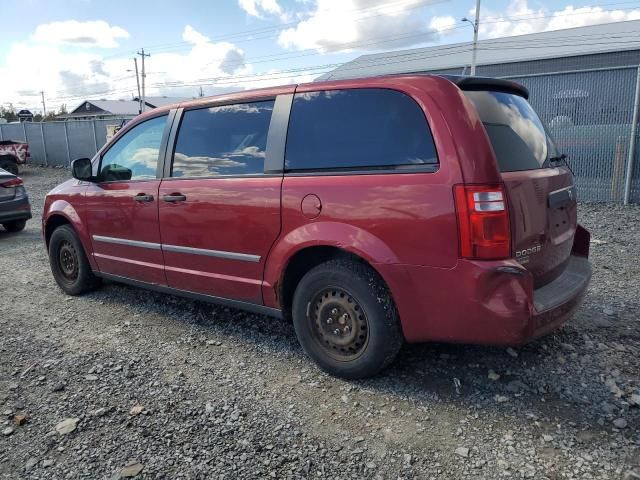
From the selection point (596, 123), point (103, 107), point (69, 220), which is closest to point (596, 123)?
point (596, 123)

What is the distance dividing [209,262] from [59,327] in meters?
1.65

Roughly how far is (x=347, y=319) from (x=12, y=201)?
27.1ft

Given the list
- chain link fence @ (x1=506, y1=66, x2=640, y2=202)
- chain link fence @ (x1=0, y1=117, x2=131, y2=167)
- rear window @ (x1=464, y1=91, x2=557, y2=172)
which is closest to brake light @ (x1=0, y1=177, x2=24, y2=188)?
rear window @ (x1=464, y1=91, x2=557, y2=172)

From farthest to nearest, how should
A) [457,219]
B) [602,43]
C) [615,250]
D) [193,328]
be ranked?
[602,43] → [615,250] → [193,328] → [457,219]

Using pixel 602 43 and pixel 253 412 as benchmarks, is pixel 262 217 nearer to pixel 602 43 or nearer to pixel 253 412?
pixel 253 412

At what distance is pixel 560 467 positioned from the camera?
2.36 m

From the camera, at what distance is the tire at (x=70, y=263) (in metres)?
5.05

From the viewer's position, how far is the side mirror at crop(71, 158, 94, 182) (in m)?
4.66

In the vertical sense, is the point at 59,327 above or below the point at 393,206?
below

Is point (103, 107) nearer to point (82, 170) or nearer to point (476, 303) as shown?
point (82, 170)

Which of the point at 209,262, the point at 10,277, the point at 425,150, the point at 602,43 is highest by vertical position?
the point at 602,43

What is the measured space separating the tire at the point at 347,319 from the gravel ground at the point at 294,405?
0.58 feet

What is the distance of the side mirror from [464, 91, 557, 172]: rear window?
3.48 metres

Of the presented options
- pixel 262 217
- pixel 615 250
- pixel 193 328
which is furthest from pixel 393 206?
pixel 615 250
